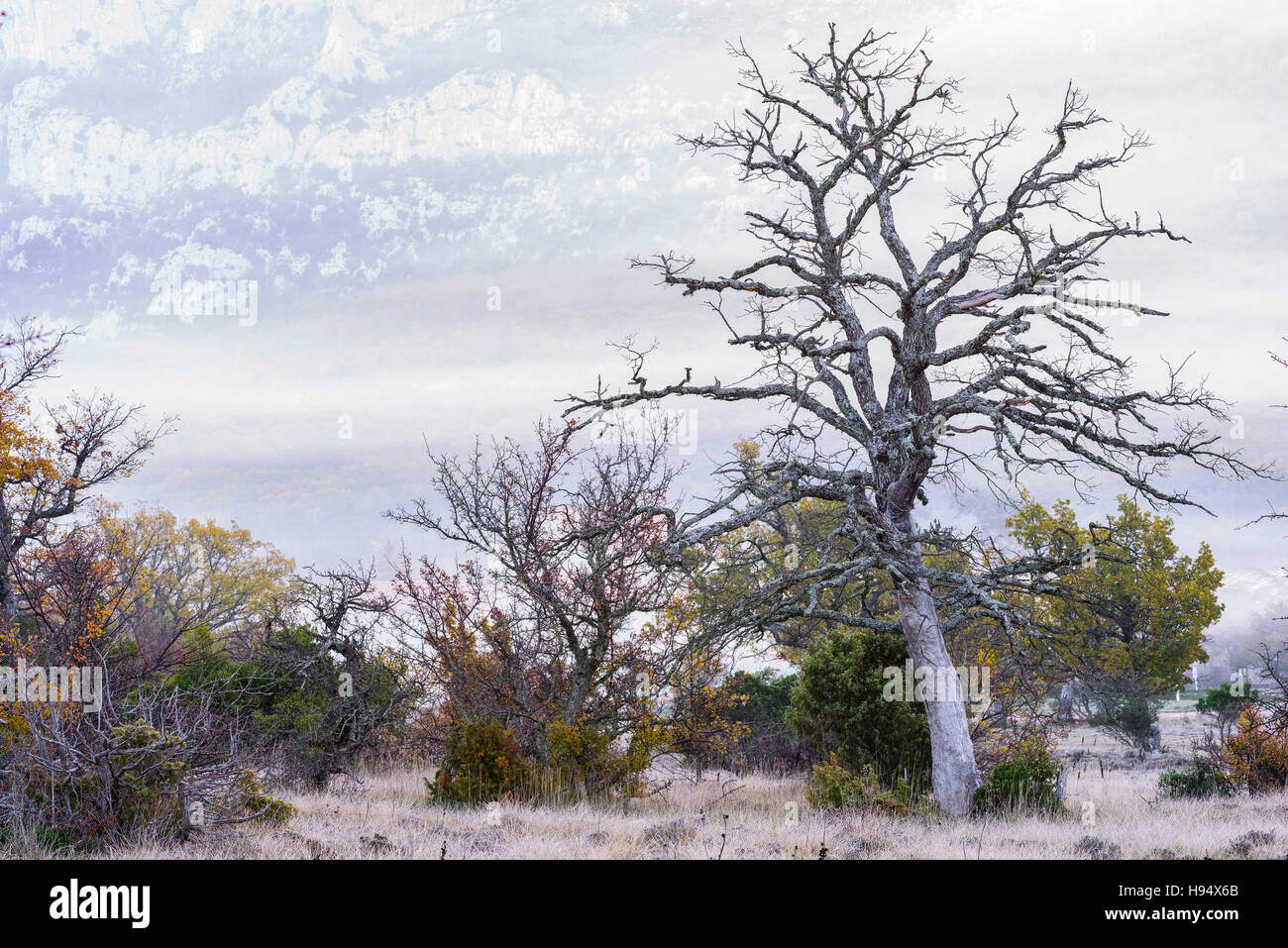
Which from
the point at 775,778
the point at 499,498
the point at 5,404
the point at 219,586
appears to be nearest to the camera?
the point at 499,498

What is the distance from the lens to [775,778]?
20.1 metres

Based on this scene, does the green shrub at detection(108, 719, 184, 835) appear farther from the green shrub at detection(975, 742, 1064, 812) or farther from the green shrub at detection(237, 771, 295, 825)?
the green shrub at detection(975, 742, 1064, 812)

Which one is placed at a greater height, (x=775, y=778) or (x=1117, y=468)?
(x=1117, y=468)

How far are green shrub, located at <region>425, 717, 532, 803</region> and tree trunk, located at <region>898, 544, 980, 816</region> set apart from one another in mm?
6144

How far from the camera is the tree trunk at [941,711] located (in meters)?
14.6

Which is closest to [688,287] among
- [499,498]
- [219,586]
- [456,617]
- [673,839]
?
[499,498]

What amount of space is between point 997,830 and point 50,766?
34.0ft

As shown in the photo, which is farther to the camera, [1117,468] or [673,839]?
[1117,468]

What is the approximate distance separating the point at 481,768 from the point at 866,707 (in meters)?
6.23

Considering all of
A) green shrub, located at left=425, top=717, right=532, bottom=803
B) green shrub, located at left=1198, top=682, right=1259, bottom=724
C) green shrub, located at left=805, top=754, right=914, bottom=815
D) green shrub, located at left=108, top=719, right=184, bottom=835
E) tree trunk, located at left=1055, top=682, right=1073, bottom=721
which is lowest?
tree trunk, located at left=1055, top=682, right=1073, bottom=721

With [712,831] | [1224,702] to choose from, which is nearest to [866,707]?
[712,831]

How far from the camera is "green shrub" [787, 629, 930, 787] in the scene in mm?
16422

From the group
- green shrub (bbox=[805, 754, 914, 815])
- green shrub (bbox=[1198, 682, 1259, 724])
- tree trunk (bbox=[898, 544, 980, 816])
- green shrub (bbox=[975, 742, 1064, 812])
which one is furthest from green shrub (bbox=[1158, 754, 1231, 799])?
green shrub (bbox=[1198, 682, 1259, 724])
